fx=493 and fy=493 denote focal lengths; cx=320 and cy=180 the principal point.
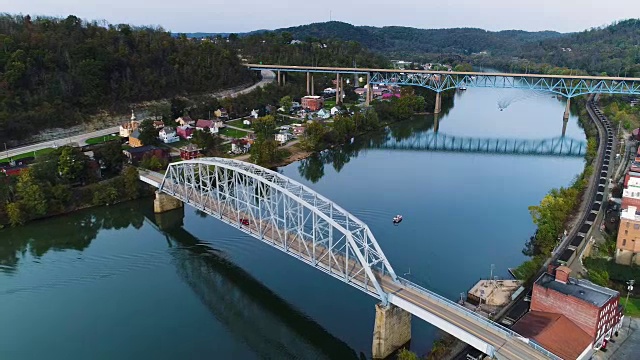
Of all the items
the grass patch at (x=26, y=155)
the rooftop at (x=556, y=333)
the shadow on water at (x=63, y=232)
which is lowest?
the shadow on water at (x=63, y=232)

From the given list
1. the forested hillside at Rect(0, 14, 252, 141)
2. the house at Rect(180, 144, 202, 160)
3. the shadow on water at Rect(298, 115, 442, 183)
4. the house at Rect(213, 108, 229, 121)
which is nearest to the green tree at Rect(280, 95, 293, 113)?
the house at Rect(213, 108, 229, 121)

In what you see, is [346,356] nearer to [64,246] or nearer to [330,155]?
[64,246]

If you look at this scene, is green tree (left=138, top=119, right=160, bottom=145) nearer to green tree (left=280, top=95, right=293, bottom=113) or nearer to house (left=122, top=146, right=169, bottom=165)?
house (left=122, top=146, right=169, bottom=165)

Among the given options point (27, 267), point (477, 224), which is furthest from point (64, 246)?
point (477, 224)

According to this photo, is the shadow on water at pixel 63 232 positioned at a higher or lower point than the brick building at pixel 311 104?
lower

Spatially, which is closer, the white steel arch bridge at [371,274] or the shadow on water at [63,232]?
the white steel arch bridge at [371,274]

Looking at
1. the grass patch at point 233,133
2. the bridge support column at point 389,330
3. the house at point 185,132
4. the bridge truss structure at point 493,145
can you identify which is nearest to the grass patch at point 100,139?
the house at point 185,132

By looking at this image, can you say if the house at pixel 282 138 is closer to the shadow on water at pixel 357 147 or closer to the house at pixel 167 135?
the shadow on water at pixel 357 147
